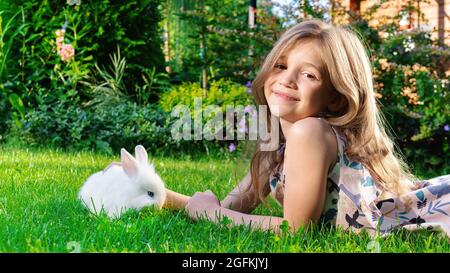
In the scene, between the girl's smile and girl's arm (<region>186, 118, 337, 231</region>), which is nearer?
girl's arm (<region>186, 118, 337, 231</region>)

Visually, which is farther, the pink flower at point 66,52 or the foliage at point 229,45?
the pink flower at point 66,52

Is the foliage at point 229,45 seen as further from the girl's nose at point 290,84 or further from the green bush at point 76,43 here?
the girl's nose at point 290,84

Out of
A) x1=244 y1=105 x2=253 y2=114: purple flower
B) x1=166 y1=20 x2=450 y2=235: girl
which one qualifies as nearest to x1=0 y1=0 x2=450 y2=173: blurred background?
x1=244 y1=105 x2=253 y2=114: purple flower

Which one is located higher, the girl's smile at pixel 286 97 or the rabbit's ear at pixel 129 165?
the girl's smile at pixel 286 97

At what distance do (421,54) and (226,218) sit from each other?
3858 mm

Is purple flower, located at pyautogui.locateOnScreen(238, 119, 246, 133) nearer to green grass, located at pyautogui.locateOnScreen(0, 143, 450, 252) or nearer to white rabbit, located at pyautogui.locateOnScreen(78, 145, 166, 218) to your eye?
green grass, located at pyautogui.locateOnScreen(0, 143, 450, 252)

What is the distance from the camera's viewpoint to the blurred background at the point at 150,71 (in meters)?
5.42

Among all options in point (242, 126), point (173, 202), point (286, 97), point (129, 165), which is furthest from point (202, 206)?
point (242, 126)

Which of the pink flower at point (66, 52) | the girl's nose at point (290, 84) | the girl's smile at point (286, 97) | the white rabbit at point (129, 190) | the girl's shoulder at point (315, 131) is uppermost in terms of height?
the pink flower at point (66, 52)

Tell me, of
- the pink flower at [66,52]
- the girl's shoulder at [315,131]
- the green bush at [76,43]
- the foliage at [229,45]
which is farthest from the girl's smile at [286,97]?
the pink flower at [66,52]

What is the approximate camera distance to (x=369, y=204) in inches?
91.8

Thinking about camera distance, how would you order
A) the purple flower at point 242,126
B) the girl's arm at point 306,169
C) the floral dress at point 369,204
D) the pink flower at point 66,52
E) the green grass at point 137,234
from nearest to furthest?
the green grass at point 137,234
the girl's arm at point 306,169
the floral dress at point 369,204
the purple flower at point 242,126
the pink flower at point 66,52

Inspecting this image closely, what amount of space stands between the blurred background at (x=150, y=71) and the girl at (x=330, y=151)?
2632 millimetres

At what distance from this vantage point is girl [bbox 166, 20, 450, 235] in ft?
7.08
